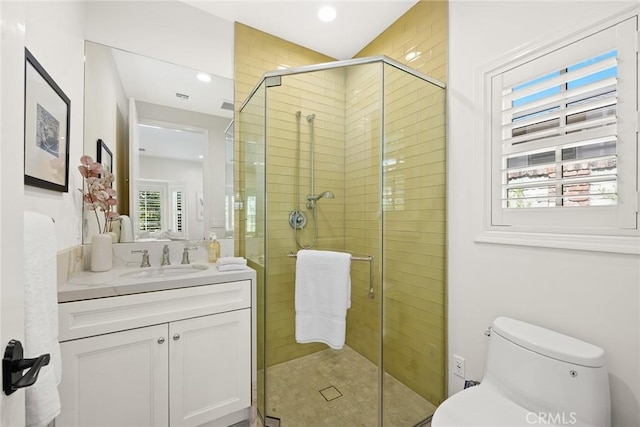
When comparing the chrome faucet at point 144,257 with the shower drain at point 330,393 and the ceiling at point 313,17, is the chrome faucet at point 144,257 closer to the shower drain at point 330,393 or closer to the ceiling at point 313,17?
the shower drain at point 330,393

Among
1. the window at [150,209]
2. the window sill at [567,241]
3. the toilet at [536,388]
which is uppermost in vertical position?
the window at [150,209]

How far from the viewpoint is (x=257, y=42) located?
224 cm

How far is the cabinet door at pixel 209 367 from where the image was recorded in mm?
1479

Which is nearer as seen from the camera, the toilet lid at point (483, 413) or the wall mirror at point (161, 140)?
the toilet lid at point (483, 413)

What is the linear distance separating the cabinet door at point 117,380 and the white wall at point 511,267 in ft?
5.56

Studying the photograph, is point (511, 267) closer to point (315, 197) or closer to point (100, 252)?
point (315, 197)

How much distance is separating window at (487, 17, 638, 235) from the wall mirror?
1830mm

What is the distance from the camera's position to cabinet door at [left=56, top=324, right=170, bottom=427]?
4.10 feet

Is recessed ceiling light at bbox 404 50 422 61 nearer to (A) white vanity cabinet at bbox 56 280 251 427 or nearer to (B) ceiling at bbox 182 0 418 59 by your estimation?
(B) ceiling at bbox 182 0 418 59

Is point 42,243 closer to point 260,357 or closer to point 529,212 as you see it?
point 260,357

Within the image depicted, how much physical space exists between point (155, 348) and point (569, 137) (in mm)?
2239

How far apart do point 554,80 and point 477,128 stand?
38 cm

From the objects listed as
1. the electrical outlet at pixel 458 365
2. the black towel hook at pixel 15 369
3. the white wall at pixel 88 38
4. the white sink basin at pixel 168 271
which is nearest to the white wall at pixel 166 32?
the white wall at pixel 88 38

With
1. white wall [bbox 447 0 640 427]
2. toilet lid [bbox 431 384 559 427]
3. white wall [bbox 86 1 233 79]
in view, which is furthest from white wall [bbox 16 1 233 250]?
toilet lid [bbox 431 384 559 427]
